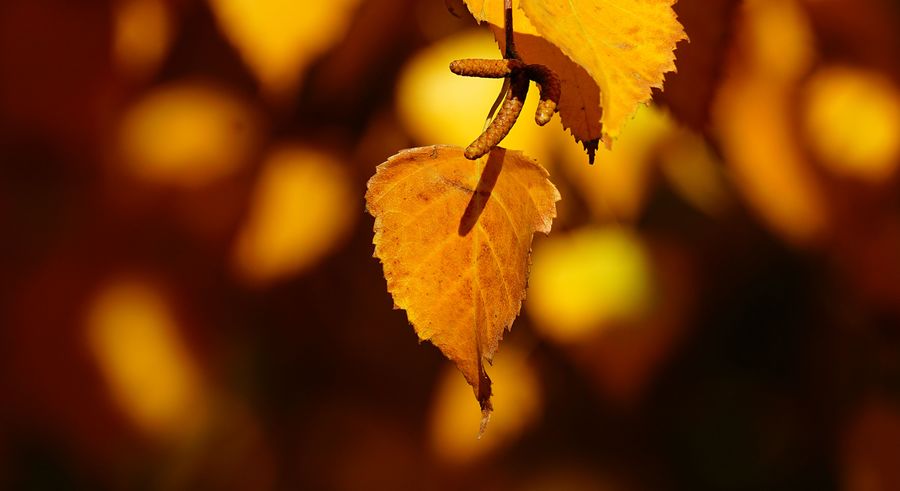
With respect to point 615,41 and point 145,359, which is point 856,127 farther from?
point 145,359

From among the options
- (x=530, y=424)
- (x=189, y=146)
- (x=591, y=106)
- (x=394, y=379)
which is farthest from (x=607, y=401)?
(x=189, y=146)

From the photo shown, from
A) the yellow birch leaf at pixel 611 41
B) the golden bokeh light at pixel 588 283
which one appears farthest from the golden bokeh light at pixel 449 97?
the yellow birch leaf at pixel 611 41

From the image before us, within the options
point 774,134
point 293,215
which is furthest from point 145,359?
point 774,134

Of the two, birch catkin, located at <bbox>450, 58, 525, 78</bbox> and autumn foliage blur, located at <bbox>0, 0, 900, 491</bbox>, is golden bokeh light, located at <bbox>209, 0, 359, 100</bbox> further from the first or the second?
birch catkin, located at <bbox>450, 58, 525, 78</bbox>

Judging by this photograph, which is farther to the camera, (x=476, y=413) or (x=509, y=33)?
(x=476, y=413)

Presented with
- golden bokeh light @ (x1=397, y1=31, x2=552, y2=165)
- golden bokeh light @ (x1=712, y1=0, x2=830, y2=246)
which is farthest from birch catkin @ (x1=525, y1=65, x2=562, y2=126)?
golden bokeh light @ (x1=712, y1=0, x2=830, y2=246)

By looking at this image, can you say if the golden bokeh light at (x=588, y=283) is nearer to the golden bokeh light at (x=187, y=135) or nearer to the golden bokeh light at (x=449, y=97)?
the golden bokeh light at (x=449, y=97)

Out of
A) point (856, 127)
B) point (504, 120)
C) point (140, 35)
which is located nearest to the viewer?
point (504, 120)
